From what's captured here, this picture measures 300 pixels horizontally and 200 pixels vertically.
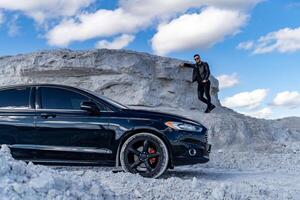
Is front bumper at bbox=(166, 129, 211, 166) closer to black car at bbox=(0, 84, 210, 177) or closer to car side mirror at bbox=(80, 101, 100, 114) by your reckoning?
black car at bbox=(0, 84, 210, 177)

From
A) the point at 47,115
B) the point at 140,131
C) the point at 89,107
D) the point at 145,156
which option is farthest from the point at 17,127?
the point at 145,156

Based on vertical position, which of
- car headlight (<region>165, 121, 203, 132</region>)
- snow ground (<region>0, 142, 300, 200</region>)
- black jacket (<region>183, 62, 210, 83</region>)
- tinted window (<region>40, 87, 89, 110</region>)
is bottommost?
snow ground (<region>0, 142, 300, 200</region>)

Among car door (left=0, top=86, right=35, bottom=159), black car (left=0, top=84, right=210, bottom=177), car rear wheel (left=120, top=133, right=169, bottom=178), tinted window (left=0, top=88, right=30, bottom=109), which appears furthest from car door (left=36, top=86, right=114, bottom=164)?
tinted window (left=0, top=88, right=30, bottom=109)

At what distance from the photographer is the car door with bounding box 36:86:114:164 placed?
Result: 8.26 metres

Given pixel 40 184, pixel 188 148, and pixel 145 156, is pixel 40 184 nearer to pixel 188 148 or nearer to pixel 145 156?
pixel 145 156

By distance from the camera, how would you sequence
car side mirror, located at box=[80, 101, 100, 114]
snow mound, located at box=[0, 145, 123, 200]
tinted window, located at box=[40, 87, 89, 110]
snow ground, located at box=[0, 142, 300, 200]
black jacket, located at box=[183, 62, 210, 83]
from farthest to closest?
black jacket, located at box=[183, 62, 210, 83] → tinted window, located at box=[40, 87, 89, 110] → car side mirror, located at box=[80, 101, 100, 114] → snow ground, located at box=[0, 142, 300, 200] → snow mound, located at box=[0, 145, 123, 200]

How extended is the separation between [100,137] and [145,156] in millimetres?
774

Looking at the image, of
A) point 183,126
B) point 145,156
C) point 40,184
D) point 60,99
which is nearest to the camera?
point 40,184

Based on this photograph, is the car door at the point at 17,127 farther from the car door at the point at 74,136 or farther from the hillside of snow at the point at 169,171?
the hillside of snow at the point at 169,171

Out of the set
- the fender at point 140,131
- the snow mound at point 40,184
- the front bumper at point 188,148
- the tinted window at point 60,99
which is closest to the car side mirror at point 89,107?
the tinted window at point 60,99

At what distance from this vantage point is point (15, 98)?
8.70 m

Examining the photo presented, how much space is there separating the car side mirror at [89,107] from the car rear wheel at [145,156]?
2.34 feet

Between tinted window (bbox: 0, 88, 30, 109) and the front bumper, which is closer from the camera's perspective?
the front bumper

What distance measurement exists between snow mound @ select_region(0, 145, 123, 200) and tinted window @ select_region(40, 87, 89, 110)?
2.65 meters
